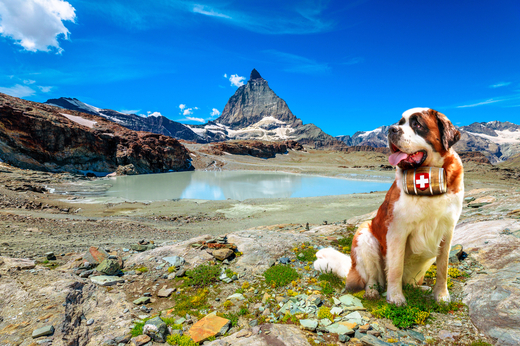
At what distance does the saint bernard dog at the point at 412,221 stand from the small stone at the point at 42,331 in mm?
4539

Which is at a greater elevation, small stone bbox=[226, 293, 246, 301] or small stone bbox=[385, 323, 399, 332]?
small stone bbox=[385, 323, 399, 332]

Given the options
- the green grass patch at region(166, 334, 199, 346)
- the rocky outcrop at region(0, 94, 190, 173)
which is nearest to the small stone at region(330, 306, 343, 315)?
the green grass patch at region(166, 334, 199, 346)

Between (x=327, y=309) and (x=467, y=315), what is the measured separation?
1.86 meters

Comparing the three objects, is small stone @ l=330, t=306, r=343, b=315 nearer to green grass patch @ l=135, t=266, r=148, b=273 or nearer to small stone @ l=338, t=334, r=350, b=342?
small stone @ l=338, t=334, r=350, b=342

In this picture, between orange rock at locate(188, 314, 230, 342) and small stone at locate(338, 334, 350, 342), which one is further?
orange rock at locate(188, 314, 230, 342)

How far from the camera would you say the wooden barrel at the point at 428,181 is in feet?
8.92

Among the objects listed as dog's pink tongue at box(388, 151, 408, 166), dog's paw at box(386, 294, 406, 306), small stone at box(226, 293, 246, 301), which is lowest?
small stone at box(226, 293, 246, 301)

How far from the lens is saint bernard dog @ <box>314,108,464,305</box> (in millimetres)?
2729

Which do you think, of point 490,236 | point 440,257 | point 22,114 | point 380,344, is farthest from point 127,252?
point 22,114

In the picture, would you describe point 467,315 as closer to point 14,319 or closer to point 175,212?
point 14,319

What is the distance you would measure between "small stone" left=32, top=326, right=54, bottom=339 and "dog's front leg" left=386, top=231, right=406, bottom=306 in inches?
190

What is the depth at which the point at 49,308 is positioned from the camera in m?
3.72

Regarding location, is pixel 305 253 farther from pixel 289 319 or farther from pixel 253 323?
pixel 253 323

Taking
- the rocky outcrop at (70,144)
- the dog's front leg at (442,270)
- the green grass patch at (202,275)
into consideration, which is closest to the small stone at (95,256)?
the green grass patch at (202,275)
